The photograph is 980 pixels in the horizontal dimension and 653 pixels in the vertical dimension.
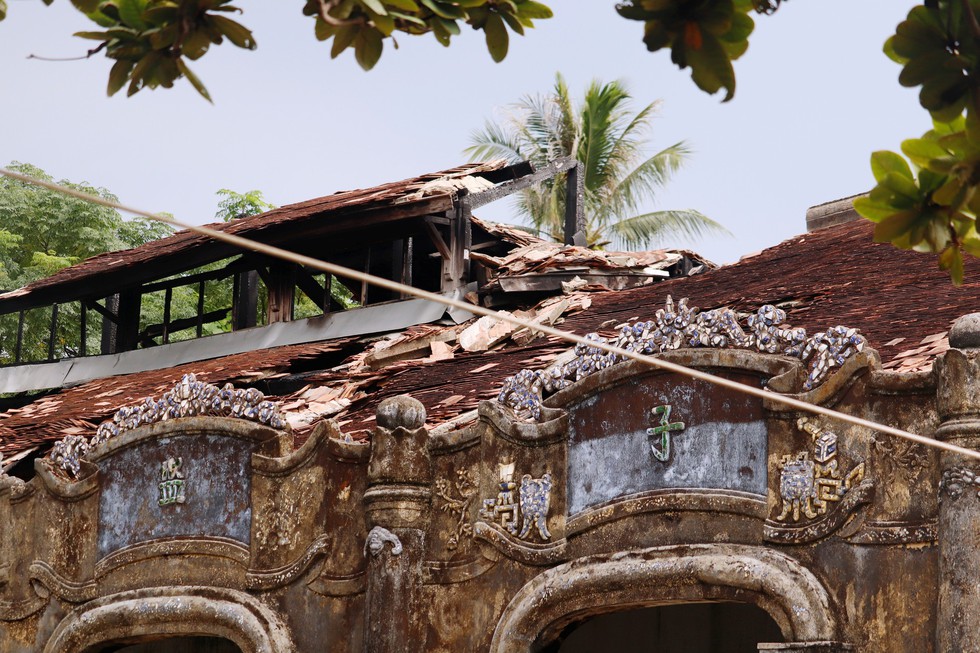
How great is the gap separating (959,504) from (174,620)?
5984 millimetres

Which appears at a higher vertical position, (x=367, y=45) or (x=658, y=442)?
(x=658, y=442)

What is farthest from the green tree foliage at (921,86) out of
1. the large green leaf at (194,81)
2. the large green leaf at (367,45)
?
the large green leaf at (194,81)

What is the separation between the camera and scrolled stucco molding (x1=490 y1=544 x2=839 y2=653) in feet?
29.2

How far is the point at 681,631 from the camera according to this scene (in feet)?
42.5

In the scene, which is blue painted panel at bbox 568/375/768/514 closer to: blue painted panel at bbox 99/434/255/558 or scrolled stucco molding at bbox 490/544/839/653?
scrolled stucco molding at bbox 490/544/839/653

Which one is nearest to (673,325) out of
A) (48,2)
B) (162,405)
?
(162,405)

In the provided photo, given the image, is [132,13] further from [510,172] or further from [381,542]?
[510,172]

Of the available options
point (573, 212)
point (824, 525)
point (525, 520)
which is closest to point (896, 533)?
point (824, 525)

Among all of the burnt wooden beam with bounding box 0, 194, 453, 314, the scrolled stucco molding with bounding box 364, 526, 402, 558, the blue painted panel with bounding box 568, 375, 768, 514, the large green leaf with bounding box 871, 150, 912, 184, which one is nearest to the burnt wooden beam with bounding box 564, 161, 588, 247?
the burnt wooden beam with bounding box 0, 194, 453, 314

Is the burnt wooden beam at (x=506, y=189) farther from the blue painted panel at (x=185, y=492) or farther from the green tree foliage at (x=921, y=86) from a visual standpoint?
the green tree foliage at (x=921, y=86)

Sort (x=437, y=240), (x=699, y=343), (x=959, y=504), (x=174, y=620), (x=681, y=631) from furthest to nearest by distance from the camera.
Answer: (x=437, y=240) → (x=681, y=631) → (x=174, y=620) → (x=699, y=343) → (x=959, y=504)

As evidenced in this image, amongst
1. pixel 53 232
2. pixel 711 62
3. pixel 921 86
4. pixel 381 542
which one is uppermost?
pixel 53 232

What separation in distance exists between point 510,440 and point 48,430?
6.03 m

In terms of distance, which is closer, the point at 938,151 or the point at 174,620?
the point at 938,151
